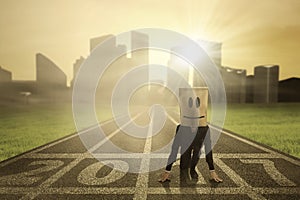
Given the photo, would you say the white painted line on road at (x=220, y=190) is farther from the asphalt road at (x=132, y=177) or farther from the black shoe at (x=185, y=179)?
the black shoe at (x=185, y=179)

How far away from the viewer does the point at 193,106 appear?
6250 mm

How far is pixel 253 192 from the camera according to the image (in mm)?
5613

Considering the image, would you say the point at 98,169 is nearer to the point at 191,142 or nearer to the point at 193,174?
the point at 193,174

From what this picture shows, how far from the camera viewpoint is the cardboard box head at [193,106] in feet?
20.6

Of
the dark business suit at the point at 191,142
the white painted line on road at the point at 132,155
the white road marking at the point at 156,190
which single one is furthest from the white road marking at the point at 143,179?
the dark business suit at the point at 191,142

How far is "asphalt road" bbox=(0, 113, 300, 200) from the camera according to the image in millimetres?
5496

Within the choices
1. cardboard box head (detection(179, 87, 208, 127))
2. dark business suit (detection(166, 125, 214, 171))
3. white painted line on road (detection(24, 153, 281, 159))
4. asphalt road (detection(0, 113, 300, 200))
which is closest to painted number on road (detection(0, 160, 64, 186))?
asphalt road (detection(0, 113, 300, 200))

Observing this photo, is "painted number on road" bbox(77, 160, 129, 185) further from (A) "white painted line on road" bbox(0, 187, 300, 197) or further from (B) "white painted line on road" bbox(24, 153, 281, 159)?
(B) "white painted line on road" bbox(24, 153, 281, 159)

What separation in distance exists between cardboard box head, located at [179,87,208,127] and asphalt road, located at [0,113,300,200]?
1318 mm

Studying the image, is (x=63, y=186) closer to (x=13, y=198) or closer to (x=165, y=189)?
(x=13, y=198)

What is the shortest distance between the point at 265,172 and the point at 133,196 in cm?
362

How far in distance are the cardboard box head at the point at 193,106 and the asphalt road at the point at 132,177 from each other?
132 cm

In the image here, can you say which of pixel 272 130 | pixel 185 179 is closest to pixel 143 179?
pixel 185 179

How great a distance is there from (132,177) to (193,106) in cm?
211
